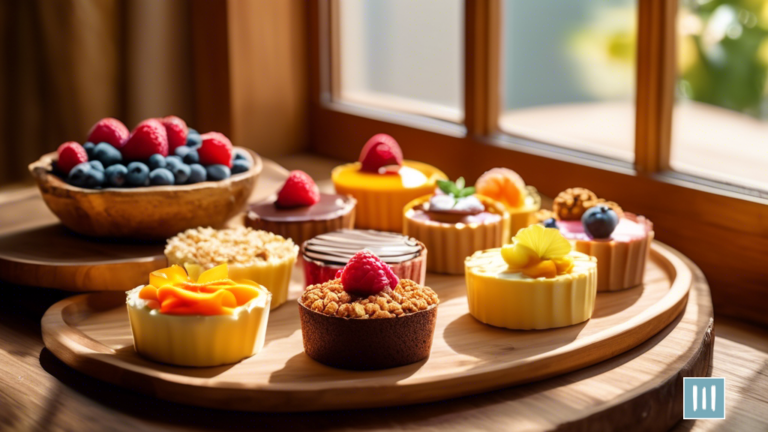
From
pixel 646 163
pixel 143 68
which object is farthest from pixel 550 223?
pixel 143 68

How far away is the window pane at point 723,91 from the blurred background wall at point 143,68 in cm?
146

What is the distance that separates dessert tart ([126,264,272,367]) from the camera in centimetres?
150

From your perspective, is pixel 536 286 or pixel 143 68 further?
pixel 143 68

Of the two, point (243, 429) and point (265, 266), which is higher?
point (265, 266)

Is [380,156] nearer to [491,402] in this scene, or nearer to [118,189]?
[118,189]

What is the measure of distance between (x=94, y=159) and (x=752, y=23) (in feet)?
4.76

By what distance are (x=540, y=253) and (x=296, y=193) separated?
0.69 meters

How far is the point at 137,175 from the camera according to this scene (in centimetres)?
197

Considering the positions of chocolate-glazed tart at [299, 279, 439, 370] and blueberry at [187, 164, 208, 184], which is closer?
chocolate-glazed tart at [299, 279, 439, 370]

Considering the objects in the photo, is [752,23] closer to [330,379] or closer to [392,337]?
[392,337]

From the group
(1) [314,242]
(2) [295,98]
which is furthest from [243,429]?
(2) [295,98]

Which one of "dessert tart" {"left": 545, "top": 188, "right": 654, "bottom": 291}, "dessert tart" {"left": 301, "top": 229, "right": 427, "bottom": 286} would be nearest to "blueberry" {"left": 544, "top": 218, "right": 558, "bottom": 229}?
"dessert tart" {"left": 545, "top": 188, "right": 654, "bottom": 291}

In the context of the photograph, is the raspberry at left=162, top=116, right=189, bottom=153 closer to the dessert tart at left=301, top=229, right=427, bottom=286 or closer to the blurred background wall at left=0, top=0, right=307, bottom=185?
the dessert tart at left=301, top=229, right=427, bottom=286

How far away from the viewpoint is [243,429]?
1.35 metres
